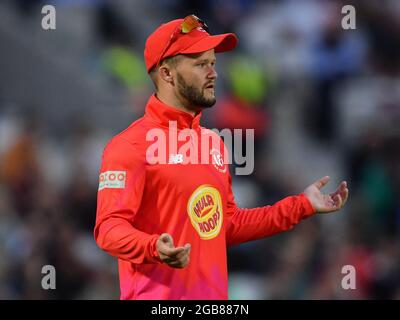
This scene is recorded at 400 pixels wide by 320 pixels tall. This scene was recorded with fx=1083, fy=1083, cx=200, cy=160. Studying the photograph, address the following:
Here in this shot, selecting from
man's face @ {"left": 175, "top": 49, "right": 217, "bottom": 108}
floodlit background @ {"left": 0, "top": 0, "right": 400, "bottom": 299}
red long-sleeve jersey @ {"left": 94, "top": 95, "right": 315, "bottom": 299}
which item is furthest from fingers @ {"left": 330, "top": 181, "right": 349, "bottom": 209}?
floodlit background @ {"left": 0, "top": 0, "right": 400, "bottom": 299}

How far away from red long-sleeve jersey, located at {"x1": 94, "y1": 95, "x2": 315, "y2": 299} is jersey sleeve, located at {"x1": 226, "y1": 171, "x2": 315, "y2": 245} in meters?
0.18

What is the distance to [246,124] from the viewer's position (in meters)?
10.1

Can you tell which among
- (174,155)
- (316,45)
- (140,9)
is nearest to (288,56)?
(316,45)

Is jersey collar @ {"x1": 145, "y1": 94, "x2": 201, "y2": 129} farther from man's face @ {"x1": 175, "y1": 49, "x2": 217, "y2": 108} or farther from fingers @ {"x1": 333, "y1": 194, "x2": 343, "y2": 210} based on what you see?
fingers @ {"x1": 333, "y1": 194, "x2": 343, "y2": 210}

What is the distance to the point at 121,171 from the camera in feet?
15.6

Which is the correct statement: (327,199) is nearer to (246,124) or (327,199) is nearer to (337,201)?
(337,201)

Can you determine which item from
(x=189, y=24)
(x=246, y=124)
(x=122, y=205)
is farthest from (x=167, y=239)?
(x=246, y=124)

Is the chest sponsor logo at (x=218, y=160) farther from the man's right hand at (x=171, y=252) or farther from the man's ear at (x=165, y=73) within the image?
the man's right hand at (x=171, y=252)

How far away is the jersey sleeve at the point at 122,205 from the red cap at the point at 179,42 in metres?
0.46

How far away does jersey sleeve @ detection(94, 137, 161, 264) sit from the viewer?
15.0 ft

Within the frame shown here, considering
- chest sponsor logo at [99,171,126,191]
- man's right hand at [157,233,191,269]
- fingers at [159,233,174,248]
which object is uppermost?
chest sponsor logo at [99,171,126,191]

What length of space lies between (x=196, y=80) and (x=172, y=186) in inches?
20.3

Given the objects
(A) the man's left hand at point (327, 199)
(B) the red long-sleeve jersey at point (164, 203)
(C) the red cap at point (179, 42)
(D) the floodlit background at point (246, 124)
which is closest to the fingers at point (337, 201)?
(A) the man's left hand at point (327, 199)

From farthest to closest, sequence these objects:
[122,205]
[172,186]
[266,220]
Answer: [266,220], [172,186], [122,205]
